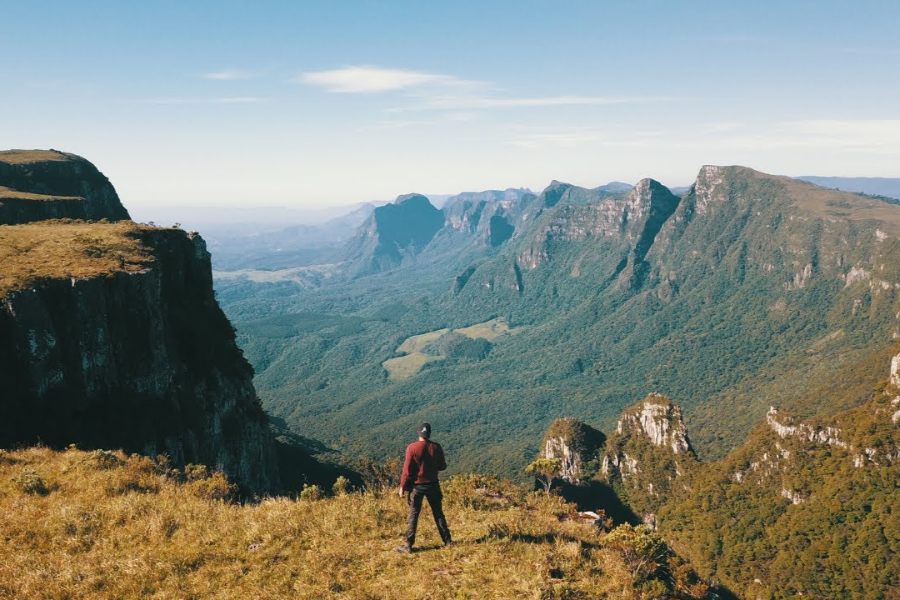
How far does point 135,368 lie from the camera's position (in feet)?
125

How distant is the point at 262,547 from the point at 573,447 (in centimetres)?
9294

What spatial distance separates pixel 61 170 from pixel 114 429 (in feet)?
250

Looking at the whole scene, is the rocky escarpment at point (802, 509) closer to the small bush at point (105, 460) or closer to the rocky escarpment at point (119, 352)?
the rocky escarpment at point (119, 352)

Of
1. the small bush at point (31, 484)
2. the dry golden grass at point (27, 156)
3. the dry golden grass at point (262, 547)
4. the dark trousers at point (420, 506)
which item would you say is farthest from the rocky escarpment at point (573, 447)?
the dry golden grass at point (27, 156)

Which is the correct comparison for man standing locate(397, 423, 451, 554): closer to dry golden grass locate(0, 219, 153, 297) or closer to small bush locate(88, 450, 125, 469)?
small bush locate(88, 450, 125, 469)

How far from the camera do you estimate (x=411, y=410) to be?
198125 millimetres

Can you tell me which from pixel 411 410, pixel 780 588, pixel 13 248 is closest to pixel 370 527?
pixel 13 248

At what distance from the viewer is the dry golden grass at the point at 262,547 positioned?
12312 mm

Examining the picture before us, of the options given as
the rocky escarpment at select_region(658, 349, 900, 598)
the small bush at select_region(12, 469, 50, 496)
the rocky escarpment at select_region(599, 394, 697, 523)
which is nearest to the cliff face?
the small bush at select_region(12, 469, 50, 496)

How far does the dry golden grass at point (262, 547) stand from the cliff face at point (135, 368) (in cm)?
1502

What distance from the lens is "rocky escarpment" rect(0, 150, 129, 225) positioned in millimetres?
62309

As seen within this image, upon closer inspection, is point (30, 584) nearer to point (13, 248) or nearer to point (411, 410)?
point (13, 248)

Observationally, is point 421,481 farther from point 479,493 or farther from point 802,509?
point 802,509

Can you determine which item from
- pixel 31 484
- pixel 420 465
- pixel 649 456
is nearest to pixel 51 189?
pixel 31 484
